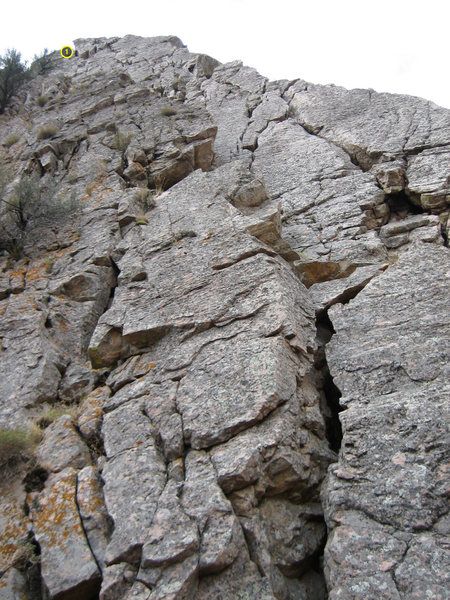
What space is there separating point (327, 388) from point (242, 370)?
4.98ft

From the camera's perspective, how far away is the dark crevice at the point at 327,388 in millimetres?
6193

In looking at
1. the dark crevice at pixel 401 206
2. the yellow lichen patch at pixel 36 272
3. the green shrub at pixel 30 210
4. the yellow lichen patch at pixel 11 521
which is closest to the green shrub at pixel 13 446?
the yellow lichen patch at pixel 11 521

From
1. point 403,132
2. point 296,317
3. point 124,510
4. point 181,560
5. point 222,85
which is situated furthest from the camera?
point 222,85

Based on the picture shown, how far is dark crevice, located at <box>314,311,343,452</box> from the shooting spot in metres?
6.19

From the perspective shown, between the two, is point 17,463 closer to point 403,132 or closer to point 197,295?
point 197,295

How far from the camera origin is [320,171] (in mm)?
10609

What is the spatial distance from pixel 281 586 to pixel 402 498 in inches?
59.7

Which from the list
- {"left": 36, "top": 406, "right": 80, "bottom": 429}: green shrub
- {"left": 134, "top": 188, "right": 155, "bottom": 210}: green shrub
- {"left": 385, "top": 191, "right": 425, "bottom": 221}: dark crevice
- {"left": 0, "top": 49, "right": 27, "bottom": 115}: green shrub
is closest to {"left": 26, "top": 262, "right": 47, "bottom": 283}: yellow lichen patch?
{"left": 134, "top": 188, "right": 155, "bottom": 210}: green shrub

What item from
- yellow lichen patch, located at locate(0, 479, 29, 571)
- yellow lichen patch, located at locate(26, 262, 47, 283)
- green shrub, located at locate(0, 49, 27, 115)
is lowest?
yellow lichen patch, located at locate(0, 479, 29, 571)

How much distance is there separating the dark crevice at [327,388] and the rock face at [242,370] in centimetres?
3

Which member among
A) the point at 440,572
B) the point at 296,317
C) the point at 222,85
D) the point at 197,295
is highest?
the point at 222,85

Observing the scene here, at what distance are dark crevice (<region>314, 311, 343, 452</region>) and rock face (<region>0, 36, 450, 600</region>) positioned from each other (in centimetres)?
3

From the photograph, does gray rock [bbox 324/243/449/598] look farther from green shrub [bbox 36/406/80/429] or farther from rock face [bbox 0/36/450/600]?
green shrub [bbox 36/406/80/429]

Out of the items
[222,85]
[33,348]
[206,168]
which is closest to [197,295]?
[33,348]
